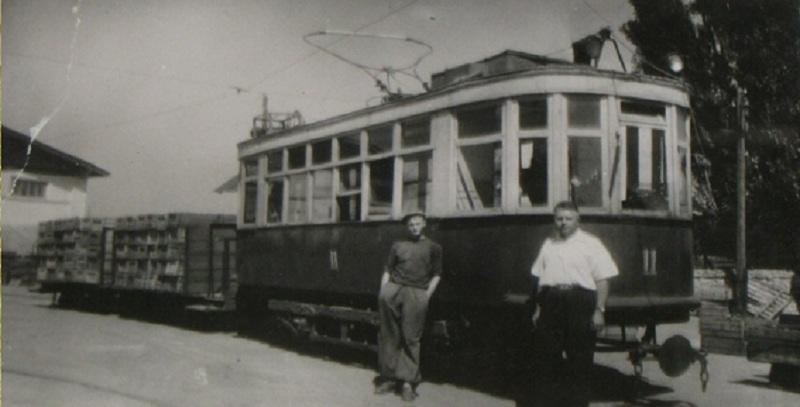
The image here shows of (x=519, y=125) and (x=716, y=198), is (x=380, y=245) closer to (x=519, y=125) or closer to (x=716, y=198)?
(x=519, y=125)

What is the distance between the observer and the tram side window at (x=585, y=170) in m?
6.96

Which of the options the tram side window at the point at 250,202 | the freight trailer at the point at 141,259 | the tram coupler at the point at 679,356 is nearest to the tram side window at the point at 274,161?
the tram side window at the point at 250,202

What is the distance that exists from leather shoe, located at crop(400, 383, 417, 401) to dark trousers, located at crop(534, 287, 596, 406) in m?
1.45

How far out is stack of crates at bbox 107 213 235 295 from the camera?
1280 centimetres

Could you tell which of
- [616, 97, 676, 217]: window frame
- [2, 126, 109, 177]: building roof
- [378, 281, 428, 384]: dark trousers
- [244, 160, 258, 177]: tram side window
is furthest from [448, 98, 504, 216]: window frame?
[2, 126, 109, 177]: building roof

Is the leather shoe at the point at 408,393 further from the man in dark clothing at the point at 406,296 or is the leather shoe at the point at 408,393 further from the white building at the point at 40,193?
the white building at the point at 40,193

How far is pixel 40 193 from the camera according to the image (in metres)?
31.0

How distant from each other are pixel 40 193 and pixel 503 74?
93.4ft

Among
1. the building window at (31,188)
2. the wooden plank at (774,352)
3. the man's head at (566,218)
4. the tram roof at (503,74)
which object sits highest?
the building window at (31,188)

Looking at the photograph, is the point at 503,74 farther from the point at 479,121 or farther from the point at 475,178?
the point at 475,178

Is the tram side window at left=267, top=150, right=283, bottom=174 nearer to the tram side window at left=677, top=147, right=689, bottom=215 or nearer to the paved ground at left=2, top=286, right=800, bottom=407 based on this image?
the paved ground at left=2, top=286, right=800, bottom=407

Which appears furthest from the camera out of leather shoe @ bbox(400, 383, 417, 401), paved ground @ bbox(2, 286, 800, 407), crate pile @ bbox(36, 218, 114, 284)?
crate pile @ bbox(36, 218, 114, 284)

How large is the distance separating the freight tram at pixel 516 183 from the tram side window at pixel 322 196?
528 mm

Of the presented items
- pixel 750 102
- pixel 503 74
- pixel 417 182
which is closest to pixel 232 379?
pixel 417 182
